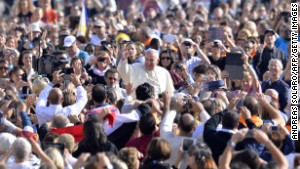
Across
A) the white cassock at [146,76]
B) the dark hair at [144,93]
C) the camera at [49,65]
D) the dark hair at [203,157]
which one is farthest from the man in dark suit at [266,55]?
the dark hair at [203,157]

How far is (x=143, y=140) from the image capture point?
11.6 meters

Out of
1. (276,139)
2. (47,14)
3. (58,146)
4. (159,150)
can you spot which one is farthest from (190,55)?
(159,150)

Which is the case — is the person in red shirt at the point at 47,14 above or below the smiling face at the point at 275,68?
above

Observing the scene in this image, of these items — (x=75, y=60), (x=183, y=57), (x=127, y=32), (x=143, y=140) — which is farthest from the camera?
(x=127, y=32)

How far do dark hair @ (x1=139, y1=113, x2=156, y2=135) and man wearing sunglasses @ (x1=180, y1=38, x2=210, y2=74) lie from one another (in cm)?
541

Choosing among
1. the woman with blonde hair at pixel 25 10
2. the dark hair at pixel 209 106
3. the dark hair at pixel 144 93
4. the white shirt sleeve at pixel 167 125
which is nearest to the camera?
the white shirt sleeve at pixel 167 125

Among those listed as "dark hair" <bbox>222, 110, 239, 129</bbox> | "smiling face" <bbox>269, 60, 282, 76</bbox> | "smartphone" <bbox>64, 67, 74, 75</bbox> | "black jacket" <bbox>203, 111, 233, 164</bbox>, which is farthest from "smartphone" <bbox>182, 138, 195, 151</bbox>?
"smartphone" <bbox>64, 67, 74, 75</bbox>

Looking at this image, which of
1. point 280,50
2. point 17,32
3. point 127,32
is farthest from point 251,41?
point 17,32

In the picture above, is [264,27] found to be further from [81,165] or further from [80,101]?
[81,165]

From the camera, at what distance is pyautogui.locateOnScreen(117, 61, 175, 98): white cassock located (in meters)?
14.9

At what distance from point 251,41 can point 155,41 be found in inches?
61.3

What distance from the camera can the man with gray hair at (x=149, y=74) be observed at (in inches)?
584

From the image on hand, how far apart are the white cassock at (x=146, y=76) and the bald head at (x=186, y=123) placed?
136 inches

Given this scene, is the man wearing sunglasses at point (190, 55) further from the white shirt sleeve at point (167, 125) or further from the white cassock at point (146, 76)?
the white shirt sleeve at point (167, 125)
